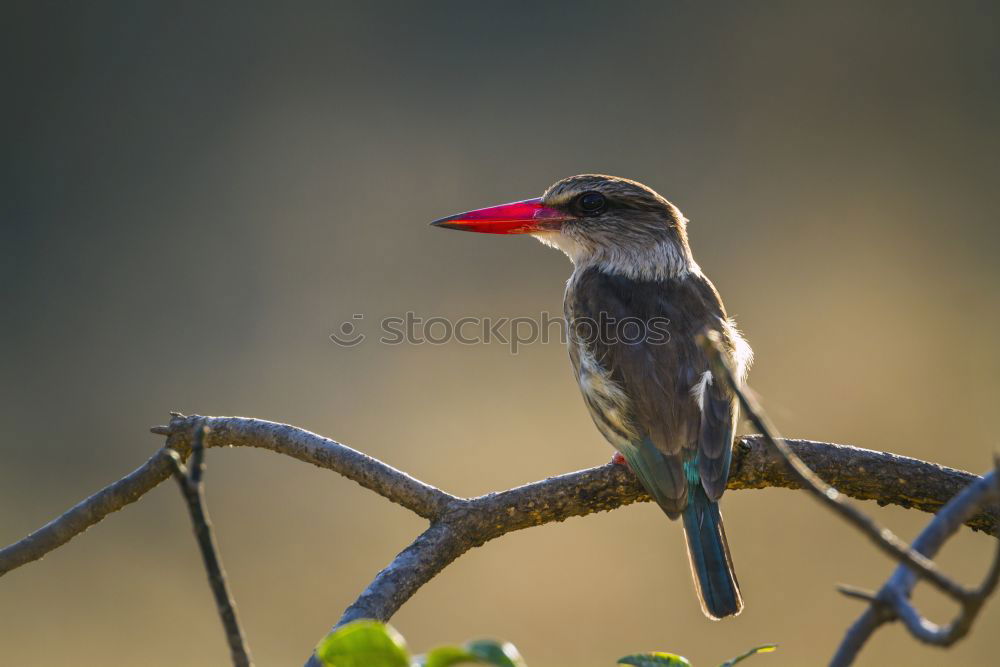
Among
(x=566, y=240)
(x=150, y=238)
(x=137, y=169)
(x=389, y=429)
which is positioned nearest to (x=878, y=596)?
(x=566, y=240)

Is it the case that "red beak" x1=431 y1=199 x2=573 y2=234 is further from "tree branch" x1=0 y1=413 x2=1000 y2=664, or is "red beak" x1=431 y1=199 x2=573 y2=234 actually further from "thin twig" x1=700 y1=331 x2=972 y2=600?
"thin twig" x1=700 y1=331 x2=972 y2=600

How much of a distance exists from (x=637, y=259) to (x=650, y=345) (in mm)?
724

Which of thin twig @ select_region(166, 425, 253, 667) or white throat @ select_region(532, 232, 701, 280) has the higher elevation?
white throat @ select_region(532, 232, 701, 280)

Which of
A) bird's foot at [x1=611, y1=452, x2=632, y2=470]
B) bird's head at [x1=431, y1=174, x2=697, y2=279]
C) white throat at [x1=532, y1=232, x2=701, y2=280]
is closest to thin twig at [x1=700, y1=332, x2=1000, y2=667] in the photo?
bird's foot at [x1=611, y1=452, x2=632, y2=470]

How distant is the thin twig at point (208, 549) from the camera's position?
752 mm

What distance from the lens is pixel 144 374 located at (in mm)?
6828

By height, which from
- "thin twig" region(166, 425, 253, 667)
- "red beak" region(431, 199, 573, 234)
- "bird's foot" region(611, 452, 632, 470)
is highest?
"red beak" region(431, 199, 573, 234)

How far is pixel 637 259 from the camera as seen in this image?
3.36 m

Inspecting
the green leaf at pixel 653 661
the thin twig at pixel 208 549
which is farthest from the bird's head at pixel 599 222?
the thin twig at pixel 208 549

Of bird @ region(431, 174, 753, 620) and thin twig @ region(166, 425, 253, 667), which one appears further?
bird @ region(431, 174, 753, 620)

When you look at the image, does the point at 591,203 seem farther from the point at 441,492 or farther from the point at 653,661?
the point at 653,661

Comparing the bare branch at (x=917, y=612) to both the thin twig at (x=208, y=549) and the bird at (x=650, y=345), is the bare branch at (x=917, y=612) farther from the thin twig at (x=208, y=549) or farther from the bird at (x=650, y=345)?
the bird at (x=650, y=345)

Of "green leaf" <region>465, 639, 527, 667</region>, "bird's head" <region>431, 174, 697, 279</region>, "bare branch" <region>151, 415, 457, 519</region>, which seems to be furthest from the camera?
"bird's head" <region>431, 174, 697, 279</region>

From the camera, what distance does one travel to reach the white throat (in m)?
3.26
